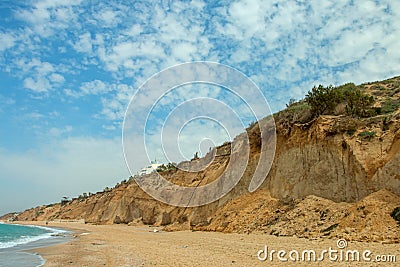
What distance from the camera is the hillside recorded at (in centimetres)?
1413

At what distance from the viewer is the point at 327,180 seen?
1744cm

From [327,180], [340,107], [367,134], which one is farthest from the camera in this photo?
[340,107]

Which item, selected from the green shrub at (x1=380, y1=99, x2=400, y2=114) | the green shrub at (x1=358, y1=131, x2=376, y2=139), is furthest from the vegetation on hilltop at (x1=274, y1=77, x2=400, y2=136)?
the green shrub at (x1=358, y1=131, x2=376, y2=139)

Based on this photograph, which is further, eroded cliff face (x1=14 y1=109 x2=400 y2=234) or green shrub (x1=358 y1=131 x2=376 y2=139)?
green shrub (x1=358 y1=131 x2=376 y2=139)

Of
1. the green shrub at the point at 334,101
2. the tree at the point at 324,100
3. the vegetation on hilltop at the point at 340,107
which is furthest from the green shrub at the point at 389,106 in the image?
the tree at the point at 324,100

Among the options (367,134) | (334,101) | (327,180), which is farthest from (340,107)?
(327,180)

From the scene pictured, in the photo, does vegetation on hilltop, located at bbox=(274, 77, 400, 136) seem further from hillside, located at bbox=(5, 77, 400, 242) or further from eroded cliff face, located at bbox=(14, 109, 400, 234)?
eroded cliff face, located at bbox=(14, 109, 400, 234)

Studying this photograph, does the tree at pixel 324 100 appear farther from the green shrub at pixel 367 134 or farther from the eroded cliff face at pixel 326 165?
the green shrub at pixel 367 134

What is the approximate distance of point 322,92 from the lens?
2200 centimetres

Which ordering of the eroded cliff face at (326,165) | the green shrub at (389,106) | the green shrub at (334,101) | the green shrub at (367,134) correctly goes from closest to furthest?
the eroded cliff face at (326,165)
the green shrub at (367,134)
the green shrub at (389,106)
the green shrub at (334,101)

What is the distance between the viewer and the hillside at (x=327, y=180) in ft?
46.4

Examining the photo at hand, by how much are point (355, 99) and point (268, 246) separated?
11.5 meters

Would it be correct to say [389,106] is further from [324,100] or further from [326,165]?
[326,165]

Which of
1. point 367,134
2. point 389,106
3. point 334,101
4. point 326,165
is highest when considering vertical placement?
point 334,101
